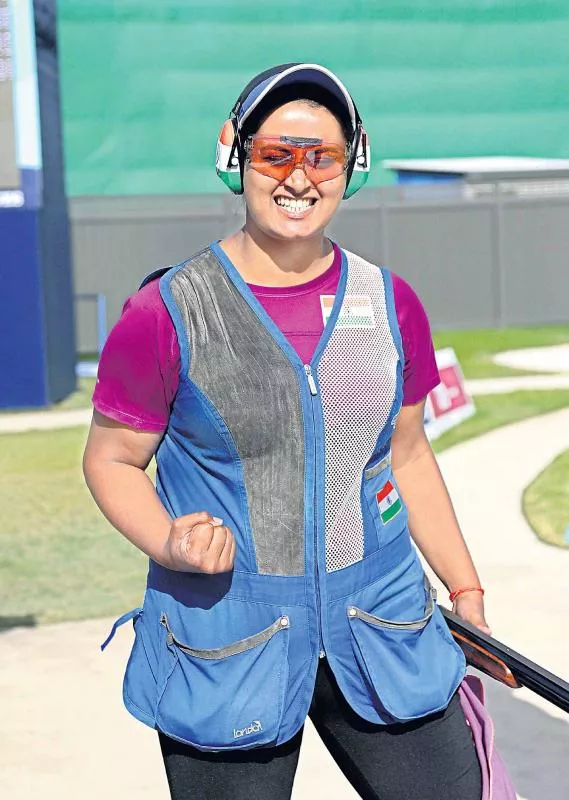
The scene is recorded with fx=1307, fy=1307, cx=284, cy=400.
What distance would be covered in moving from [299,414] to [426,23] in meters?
25.3

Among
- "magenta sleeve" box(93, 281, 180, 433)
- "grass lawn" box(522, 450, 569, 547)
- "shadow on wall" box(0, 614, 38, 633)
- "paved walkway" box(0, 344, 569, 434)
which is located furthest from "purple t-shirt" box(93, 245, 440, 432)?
"paved walkway" box(0, 344, 569, 434)

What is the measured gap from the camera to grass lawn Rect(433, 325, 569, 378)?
1537cm

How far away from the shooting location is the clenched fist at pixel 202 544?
2.20 metres

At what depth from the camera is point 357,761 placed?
2502mm

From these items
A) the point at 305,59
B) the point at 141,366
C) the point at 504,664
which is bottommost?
the point at 504,664

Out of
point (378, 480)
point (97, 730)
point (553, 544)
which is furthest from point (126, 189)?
point (378, 480)

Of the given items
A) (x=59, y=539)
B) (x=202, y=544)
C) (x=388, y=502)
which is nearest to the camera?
(x=202, y=544)

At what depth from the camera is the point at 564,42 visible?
26969 mm

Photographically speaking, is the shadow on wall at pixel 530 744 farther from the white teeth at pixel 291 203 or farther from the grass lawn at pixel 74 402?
the grass lawn at pixel 74 402

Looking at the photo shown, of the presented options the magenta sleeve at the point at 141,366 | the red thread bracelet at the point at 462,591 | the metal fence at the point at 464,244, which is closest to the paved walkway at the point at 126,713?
the red thread bracelet at the point at 462,591

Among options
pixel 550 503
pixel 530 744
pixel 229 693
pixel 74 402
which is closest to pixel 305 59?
pixel 74 402

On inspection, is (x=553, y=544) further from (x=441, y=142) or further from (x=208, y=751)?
(x=441, y=142)

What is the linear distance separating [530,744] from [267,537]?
2.60 m

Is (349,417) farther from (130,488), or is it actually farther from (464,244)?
(464,244)
